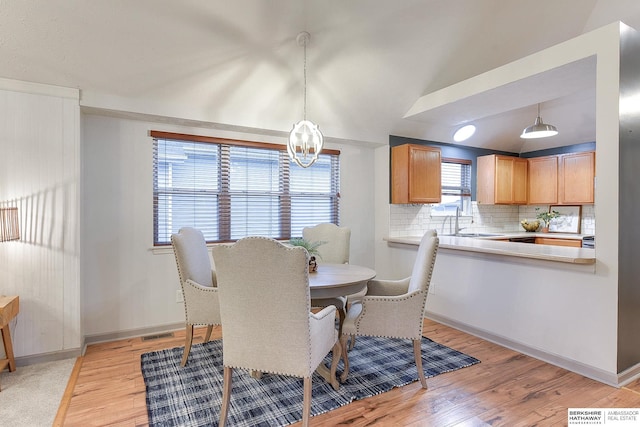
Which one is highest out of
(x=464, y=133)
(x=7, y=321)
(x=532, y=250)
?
(x=464, y=133)

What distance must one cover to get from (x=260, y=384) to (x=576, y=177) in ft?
16.9

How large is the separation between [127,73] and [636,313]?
4353 millimetres

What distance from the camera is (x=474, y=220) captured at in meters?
5.42

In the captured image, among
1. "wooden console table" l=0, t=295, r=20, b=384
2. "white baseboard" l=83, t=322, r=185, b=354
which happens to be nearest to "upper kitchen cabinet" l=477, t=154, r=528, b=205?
"white baseboard" l=83, t=322, r=185, b=354

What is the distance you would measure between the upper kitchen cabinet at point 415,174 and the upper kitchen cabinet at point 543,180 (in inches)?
80.7

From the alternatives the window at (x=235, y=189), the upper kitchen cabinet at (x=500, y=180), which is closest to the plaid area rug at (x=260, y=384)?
the window at (x=235, y=189)

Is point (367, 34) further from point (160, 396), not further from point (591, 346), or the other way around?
point (160, 396)

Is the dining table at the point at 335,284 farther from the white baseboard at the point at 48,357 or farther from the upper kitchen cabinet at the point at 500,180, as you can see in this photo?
the upper kitchen cabinet at the point at 500,180

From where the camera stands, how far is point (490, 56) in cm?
367

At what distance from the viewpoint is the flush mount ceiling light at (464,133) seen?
490cm

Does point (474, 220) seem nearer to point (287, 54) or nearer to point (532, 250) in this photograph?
point (532, 250)

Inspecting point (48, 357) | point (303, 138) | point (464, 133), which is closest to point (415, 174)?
Result: point (464, 133)

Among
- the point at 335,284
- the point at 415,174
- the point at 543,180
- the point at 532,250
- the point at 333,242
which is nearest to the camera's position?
the point at 335,284

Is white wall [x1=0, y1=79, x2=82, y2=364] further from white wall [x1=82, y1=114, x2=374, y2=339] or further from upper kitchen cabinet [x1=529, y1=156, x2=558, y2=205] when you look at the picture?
upper kitchen cabinet [x1=529, y1=156, x2=558, y2=205]
